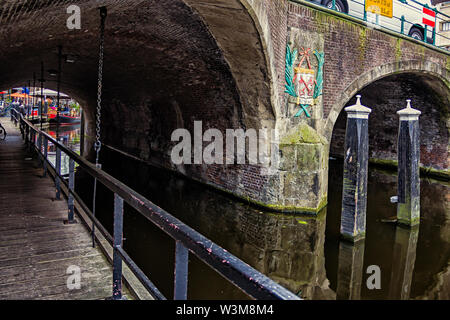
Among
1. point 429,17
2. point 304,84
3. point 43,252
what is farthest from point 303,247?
point 429,17

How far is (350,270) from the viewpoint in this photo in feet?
19.5

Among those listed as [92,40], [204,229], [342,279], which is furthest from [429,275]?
[92,40]

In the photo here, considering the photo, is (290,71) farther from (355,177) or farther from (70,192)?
(70,192)

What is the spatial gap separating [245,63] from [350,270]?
14.6ft

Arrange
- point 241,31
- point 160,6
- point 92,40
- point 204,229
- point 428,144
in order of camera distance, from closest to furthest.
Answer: point 160,6
point 241,31
point 204,229
point 92,40
point 428,144

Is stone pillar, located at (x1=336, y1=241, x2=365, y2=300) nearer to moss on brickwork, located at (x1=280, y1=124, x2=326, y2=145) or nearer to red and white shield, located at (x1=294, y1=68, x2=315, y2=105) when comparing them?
moss on brickwork, located at (x1=280, y1=124, x2=326, y2=145)

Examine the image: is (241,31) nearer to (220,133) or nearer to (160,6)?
(160,6)

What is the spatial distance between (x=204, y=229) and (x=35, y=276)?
15.6ft

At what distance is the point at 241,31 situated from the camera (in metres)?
6.69

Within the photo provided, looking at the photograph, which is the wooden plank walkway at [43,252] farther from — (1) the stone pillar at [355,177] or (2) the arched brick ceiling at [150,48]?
(1) the stone pillar at [355,177]

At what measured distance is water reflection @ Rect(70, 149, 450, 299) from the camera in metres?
5.41

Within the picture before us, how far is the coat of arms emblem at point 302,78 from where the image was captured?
26.6 feet

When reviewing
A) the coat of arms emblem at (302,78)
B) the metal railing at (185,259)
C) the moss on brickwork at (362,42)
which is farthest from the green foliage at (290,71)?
the metal railing at (185,259)

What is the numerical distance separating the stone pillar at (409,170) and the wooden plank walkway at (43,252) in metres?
6.51
